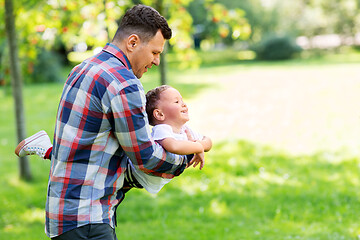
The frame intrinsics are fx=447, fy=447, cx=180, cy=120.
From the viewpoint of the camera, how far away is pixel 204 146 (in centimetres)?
249

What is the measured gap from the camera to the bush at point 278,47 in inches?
1374

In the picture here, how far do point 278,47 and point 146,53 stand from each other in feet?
113

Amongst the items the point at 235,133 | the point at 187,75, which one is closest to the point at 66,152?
the point at 235,133

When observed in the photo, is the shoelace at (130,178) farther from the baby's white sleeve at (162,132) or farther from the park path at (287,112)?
the park path at (287,112)

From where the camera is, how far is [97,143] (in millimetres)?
2143

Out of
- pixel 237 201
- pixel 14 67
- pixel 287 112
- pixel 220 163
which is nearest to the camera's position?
pixel 237 201

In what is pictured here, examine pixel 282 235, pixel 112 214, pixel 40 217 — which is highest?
pixel 112 214

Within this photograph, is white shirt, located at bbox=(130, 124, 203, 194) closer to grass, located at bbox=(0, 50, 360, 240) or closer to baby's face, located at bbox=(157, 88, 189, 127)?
baby's face, located at bbox=(157, 88, 189, 127)

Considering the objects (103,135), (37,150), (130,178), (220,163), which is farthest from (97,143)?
(220,163)

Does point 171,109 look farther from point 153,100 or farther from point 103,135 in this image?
point 103,135

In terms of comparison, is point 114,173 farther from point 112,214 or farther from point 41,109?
point 41,109

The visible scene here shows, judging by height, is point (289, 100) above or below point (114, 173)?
below

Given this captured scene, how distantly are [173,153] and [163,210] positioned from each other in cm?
350

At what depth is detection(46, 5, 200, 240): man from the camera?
2078 mm
